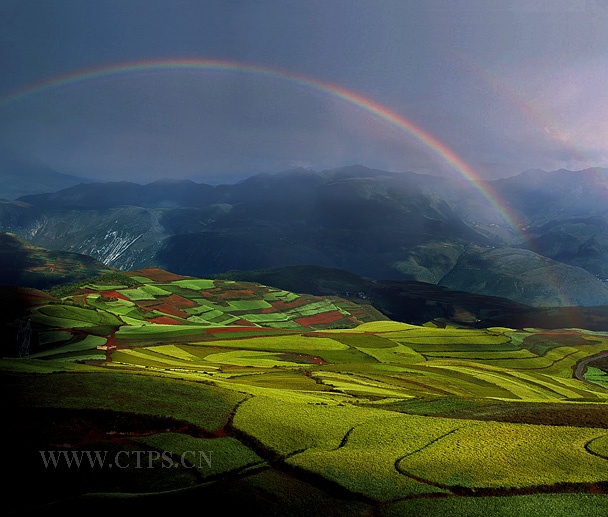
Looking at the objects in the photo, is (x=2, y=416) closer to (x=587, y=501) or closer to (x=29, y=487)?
(x=29, y=487)

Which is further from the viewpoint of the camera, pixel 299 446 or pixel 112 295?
pixel 112 295

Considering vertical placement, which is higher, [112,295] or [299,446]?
[299,446]

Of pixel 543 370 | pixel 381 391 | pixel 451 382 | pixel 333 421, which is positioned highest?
pixel 333 421

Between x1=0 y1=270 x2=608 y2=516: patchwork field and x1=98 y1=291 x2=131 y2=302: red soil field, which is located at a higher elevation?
x1=0 y1=270 x2=608 y2=516: patchwork field

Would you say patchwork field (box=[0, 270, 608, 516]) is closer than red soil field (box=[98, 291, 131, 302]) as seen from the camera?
Yes

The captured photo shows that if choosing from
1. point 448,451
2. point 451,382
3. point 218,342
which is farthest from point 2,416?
point 218,342

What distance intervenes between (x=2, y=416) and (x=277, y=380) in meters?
43.0

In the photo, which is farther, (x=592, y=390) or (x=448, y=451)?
(x=592, y=390)

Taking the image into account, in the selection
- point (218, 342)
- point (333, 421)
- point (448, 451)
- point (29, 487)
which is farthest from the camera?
point (218, 342)

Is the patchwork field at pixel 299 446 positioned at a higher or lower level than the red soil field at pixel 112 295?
higher

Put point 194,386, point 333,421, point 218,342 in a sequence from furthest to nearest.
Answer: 1. point 218,342
2. point 194,386
3. point 333,421

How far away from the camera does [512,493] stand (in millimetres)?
28031

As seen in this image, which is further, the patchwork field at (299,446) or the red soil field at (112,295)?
the red soil field at (112,295)

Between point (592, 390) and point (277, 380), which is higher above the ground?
point (277, 380)
